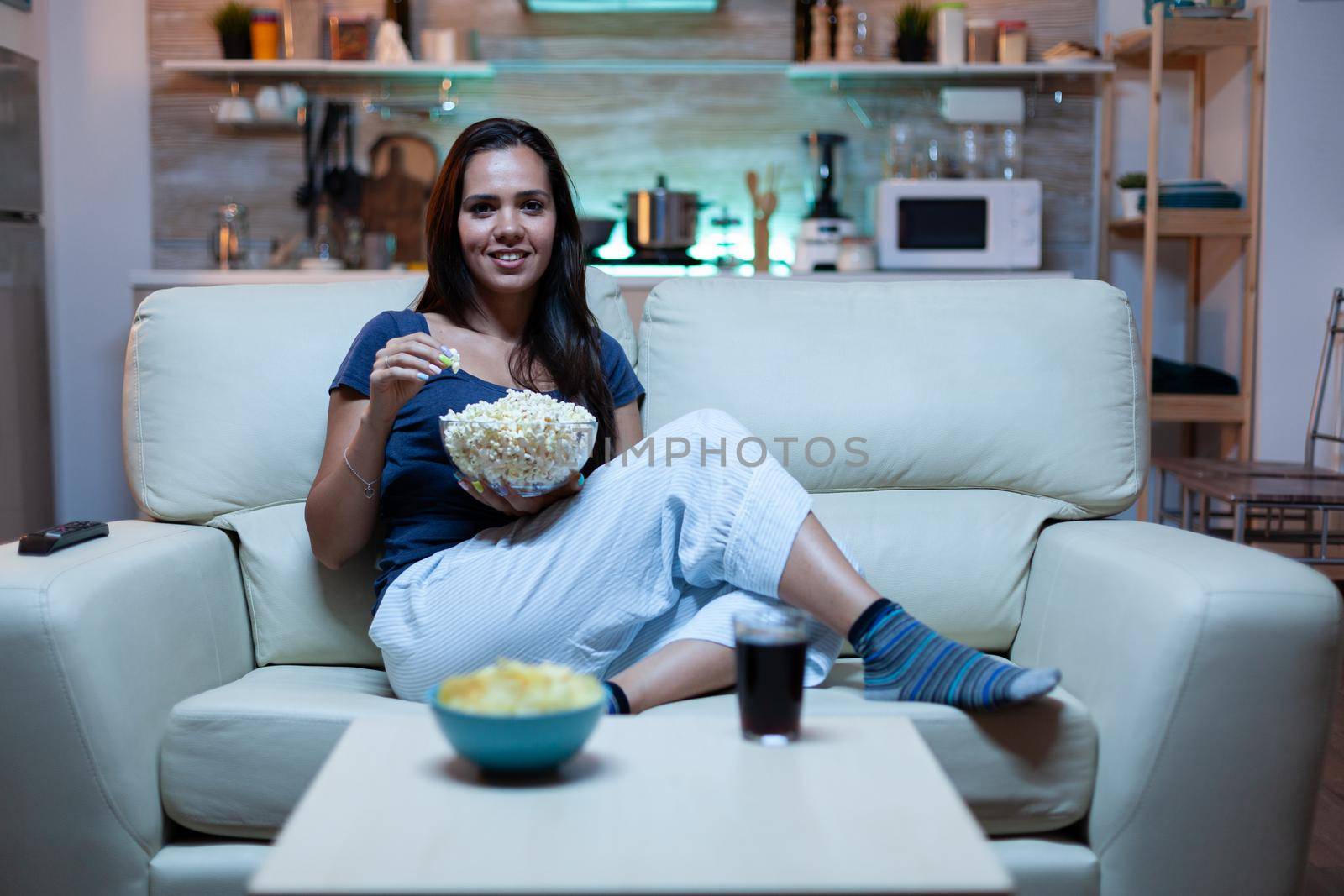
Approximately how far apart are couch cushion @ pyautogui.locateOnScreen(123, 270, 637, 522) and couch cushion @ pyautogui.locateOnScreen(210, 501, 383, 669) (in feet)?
0.23

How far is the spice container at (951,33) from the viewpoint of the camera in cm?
424

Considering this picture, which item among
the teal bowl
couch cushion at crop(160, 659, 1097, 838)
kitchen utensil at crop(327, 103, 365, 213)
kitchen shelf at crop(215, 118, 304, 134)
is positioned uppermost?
kitchen shelf at crop(215, 118, 304, 134)

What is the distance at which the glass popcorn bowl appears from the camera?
1.43 metres

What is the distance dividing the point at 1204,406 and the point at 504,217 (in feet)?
9.54

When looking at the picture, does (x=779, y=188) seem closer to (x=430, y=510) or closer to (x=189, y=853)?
(x=430, y=510)

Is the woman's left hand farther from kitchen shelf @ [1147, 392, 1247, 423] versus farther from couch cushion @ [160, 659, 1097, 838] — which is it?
kitchen shelf @ [1147, 392, 1247, 423]

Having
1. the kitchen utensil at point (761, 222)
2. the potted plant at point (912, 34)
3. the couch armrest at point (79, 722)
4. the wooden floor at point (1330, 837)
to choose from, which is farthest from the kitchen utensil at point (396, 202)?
the wooden floor at point (1330, 837)

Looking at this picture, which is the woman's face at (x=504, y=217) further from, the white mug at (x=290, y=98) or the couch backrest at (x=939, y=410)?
the white mug at (x=290, y=98)

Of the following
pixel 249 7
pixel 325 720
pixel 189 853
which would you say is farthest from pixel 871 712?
pixel 249 7

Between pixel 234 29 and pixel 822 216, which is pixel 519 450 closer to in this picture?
pixel 822 216

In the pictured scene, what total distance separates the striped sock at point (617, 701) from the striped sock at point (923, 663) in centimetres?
29

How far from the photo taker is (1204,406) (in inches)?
156

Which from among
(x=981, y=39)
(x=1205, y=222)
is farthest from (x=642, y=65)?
(x=1205, y=222)

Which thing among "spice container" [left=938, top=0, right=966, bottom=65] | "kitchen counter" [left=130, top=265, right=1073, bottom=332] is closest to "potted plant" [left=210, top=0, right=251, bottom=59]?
"kitchen counter" [left=130, top=265, right=1073, bottom=332]
